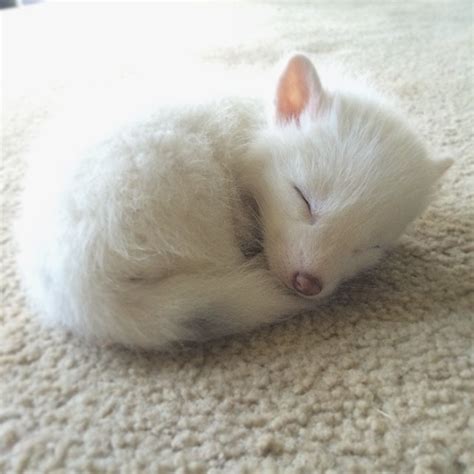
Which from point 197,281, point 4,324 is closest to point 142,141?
point 197,281

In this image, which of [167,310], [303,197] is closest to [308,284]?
[303,197]

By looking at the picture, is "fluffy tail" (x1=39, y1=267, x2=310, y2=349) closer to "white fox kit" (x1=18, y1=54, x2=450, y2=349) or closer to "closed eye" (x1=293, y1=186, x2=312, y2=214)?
"white fox kit" (x1=18, y1=54, x2=450, y2=349)

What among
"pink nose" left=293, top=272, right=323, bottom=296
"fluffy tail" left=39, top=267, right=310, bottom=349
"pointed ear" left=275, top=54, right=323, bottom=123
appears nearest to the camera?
"fluffy tail" left=39, top=267, right=310, bottom=349

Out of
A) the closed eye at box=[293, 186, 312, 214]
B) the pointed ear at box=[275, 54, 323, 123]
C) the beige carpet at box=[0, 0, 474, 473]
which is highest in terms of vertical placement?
the pointed ear at box=[275, 54, 323, 123]

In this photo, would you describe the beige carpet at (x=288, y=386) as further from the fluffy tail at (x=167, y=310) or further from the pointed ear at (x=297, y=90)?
the pointed ear at (x=297, y=90)

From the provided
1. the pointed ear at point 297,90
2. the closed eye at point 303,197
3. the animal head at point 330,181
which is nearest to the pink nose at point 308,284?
the animal head at point 330,181

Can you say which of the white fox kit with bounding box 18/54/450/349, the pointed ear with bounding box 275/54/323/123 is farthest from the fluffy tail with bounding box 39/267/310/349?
the pointed ear with bounding box 275/54/323/123

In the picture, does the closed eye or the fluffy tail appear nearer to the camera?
the fluffy tail
